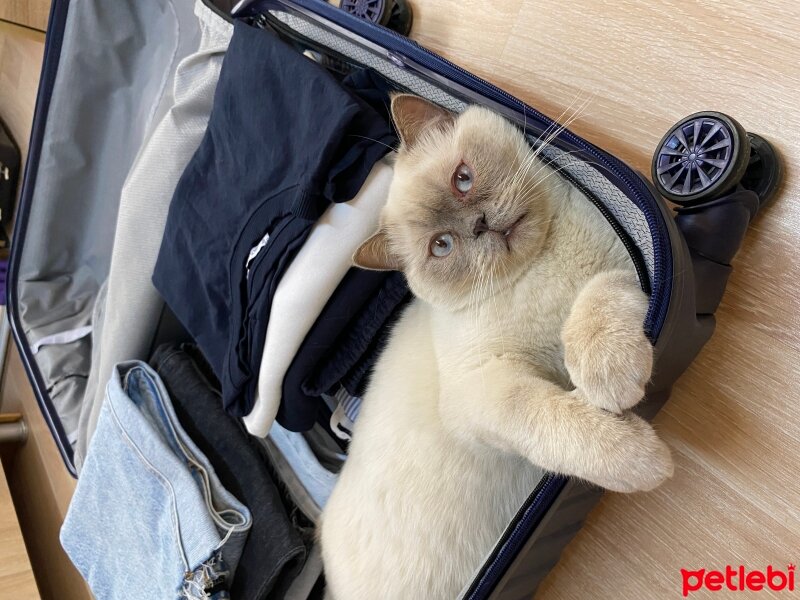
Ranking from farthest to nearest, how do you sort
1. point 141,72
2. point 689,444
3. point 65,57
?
point 141,72 → point 65,57 → point 689,444

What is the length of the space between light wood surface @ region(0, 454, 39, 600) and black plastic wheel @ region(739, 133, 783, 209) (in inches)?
77.7

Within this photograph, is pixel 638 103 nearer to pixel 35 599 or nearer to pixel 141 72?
pixel 141 72

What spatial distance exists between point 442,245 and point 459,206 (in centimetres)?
6

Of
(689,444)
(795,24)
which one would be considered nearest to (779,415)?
(689,444)

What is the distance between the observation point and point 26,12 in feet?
5.22

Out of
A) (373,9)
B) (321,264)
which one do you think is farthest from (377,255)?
(373,9)

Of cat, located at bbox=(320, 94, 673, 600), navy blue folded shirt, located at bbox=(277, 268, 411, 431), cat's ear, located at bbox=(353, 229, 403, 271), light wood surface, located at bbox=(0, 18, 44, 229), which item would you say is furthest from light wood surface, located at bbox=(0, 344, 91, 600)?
cat's ear, located at bbox=(353, 229, 403, 271)

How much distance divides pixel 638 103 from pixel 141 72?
120 cm

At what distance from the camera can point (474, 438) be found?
0.77m

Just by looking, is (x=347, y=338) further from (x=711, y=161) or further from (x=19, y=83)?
(x=19, y=83)

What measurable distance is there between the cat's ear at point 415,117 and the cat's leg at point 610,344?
0.34 meters

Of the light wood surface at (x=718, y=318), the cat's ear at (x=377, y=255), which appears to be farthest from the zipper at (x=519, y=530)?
the cat's ear at (x=377, y=255)

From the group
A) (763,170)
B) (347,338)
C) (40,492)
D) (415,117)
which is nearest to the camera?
(763,170)

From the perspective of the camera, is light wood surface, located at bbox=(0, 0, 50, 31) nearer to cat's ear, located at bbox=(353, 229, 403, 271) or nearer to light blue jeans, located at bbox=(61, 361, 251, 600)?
light blue jeans, located at bbox=(61, 361, 251, 600)
